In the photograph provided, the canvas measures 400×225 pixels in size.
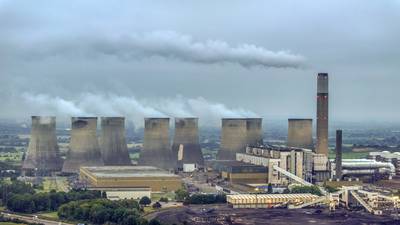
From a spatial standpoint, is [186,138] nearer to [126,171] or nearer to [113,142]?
[113,142]

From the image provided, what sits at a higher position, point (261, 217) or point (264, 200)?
point (264, 200)

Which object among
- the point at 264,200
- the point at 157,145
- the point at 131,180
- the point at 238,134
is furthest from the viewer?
the point at 238,134

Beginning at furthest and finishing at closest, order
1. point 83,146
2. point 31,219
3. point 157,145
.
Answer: point 157,145
point 83,146
point 31,219

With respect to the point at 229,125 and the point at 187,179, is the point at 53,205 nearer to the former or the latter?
the point at 187,179

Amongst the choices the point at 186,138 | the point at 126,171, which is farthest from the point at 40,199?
the point at 186,138

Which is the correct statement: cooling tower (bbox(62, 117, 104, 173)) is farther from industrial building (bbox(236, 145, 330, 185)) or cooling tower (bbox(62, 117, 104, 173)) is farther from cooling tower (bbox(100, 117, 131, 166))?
industrial building (bbox(236, 145, 330, 185))

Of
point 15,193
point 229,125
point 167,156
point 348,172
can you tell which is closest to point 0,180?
point 15,193

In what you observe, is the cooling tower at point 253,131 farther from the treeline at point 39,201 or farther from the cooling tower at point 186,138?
the treeline at point 39,201
